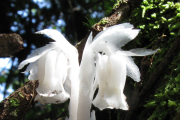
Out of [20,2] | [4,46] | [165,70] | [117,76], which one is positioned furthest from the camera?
[20,2]

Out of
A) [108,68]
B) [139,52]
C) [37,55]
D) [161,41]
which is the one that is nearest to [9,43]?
[37,55]

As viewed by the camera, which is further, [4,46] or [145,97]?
[4,46]

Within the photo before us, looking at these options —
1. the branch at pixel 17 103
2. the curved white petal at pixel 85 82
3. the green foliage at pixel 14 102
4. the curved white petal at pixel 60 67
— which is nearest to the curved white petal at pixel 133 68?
the curved white petal at pixel 85 82

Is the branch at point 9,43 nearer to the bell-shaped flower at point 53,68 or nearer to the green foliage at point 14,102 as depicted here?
the green foliage at point 14,102

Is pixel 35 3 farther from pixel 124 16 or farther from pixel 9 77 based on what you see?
pixel 124 16

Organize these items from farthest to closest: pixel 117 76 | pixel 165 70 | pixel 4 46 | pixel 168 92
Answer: pixel 4 46 < pixel 165 70 < pixel 168 92 < pixel 117 76

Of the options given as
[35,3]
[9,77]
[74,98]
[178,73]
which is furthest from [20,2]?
[178,73]

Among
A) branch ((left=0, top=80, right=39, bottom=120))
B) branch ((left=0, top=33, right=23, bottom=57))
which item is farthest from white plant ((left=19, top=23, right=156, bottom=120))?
branch ((left=0, top=33, right=23, bottom=57))
